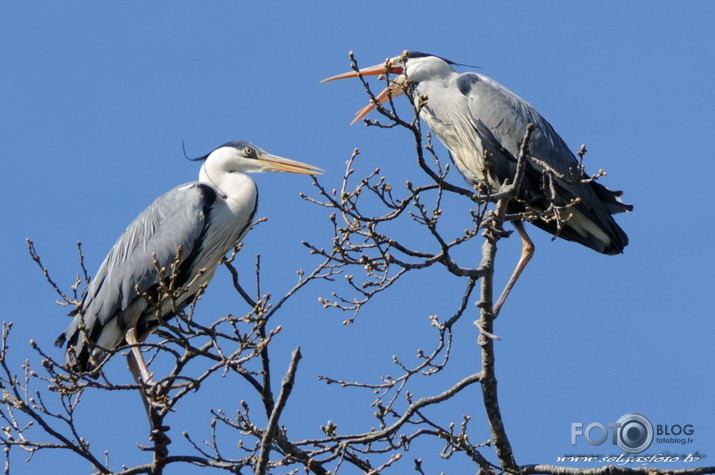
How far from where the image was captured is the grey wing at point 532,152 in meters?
6.78

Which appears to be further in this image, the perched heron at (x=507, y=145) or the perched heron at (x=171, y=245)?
the perched heron at (x=507, y=145)

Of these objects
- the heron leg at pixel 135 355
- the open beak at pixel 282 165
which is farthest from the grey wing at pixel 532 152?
the heron leg at pixel 135 355

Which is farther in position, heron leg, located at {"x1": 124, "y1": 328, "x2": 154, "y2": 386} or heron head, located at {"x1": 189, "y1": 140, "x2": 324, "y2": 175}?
heron head, located at {"x1": 189, "y1": 140, "x2": 324, "y2": 175}

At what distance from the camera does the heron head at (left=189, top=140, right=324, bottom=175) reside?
707cm

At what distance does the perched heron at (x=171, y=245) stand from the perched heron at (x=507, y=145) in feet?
3.35

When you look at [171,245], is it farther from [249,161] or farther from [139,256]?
[249,161]

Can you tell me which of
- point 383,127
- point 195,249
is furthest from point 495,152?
point 383,127

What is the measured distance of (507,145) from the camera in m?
6.89

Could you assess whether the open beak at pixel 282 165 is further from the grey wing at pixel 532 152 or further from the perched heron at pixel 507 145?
the grey wing at pixel 532 152

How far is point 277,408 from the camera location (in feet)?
12.2

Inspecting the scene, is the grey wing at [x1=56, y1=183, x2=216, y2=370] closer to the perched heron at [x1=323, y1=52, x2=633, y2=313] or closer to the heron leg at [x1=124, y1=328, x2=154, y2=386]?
the heron leg at [x1=124, y1=328, x2=154, y2=386]

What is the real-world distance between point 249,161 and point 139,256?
3.46ft

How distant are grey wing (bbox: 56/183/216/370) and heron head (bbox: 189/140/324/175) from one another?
0.32 m

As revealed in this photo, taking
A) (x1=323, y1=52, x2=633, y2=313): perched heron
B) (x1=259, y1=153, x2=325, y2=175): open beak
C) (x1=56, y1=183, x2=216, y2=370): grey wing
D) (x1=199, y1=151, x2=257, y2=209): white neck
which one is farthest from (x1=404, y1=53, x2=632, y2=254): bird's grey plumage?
(x1=56, y1=183, x2=216, y2=370): grey wing
